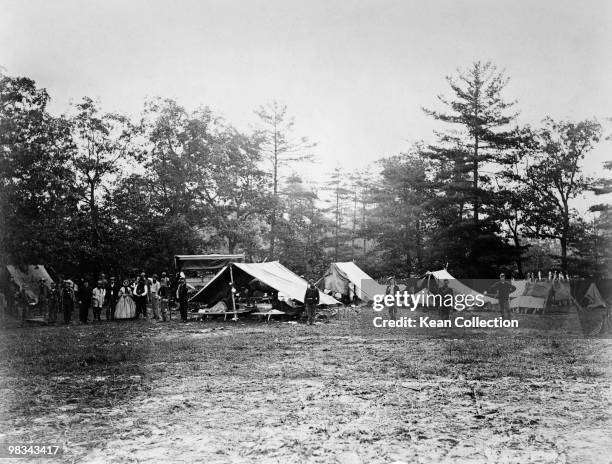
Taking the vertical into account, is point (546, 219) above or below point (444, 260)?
above

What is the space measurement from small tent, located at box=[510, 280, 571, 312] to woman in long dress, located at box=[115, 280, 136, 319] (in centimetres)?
1418

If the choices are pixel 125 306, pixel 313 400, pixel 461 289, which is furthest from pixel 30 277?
pixel 313 400

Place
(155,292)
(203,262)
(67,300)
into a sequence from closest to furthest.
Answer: (67,300) → (155,292) → (203,262)

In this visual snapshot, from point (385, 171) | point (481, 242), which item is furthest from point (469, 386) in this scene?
point (385, 171)

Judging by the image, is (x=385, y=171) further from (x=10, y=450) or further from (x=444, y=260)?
(x=10, y=450)

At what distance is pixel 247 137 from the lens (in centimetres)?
3812

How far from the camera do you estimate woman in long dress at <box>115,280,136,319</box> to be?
18.8 metres

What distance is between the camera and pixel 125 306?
62.0 ft

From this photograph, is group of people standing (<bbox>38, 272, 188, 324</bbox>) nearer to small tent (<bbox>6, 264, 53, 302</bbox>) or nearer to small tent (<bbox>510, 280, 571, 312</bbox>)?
small tent (<bbox>6, 264, 53, 302</bbox>)

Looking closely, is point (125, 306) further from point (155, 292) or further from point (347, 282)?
point (347, 282)

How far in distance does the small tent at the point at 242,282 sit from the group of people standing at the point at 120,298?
1054 mm

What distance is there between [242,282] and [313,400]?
13.1 m

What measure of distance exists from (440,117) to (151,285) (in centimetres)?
2195

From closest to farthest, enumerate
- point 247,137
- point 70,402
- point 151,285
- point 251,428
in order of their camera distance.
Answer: point 251,428 → point 70,402 → point 151,285 → point 247,137
